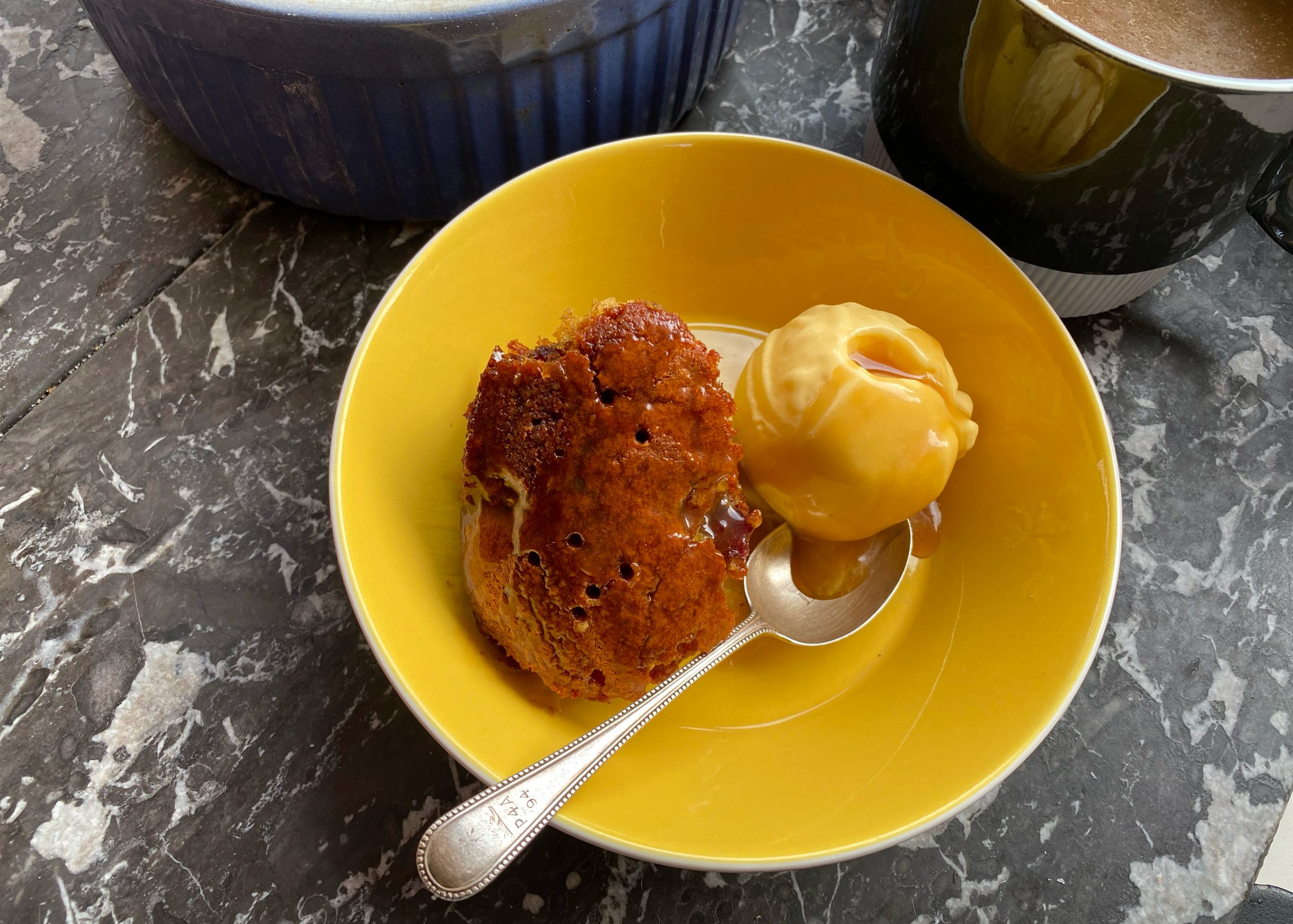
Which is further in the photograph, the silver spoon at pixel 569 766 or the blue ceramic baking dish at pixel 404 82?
the blue ceramic baking dish at pixel 404 82

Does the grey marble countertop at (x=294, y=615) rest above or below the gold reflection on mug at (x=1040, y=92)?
below

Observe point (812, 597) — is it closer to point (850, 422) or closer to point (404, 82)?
point (850, 422)

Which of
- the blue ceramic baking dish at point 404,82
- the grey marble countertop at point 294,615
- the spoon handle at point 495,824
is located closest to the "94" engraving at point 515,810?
the spoon handle at point 495,824

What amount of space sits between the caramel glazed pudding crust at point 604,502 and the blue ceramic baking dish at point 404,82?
0.64 feet

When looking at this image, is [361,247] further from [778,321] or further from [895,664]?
[895,664]

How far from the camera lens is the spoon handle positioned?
442mm

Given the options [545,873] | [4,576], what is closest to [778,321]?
[545,873]

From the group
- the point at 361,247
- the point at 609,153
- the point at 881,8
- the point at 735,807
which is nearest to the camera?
the point at 735,807

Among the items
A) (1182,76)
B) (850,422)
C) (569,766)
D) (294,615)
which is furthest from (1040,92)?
(294,615)

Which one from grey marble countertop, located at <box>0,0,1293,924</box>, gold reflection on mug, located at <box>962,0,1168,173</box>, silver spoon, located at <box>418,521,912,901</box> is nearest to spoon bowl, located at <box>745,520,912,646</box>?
silver spoon, located at <box>418,521,912,901</box>

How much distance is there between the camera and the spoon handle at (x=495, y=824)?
0.44 metres

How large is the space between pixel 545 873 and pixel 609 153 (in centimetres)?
48

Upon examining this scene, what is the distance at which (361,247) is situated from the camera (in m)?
0.77

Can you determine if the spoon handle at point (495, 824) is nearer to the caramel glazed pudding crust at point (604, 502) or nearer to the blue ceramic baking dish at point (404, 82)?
the caramel glazed pudding crust at point (604, 502)
